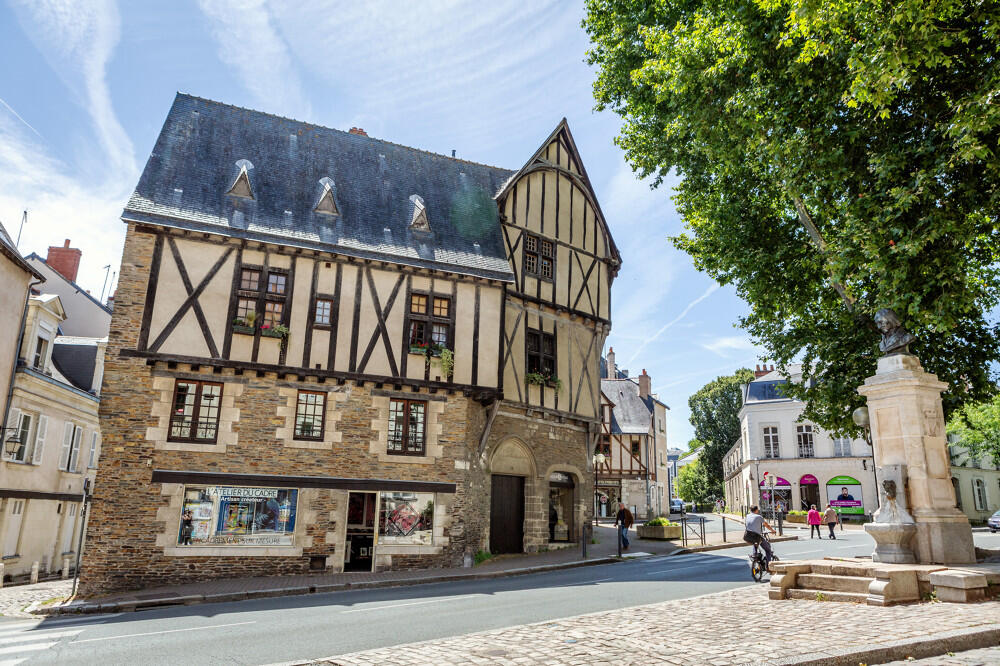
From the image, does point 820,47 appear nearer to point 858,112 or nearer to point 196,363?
point 858,112

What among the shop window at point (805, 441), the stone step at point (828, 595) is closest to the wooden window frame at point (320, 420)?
the stone step at point (828, 595)

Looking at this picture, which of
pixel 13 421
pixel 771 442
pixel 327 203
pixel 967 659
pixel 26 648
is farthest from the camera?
pixel 771 442

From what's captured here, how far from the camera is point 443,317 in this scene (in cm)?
1705

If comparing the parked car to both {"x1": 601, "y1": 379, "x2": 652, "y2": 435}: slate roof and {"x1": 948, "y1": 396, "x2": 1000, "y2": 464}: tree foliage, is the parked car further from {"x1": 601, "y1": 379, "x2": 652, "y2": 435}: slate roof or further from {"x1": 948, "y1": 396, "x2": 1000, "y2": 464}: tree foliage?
{"x1": 601, "y1": 379, "x2": 652, "y2": 435}: slate roof

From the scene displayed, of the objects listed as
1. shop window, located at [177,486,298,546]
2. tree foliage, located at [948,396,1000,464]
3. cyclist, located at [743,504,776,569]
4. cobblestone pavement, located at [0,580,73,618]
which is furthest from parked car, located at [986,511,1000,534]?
cobblestone pavement, located at [0,580,73,618]

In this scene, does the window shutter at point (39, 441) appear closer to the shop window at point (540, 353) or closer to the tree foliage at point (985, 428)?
the shop window at point (540, 353)

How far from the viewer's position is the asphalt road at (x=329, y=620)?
701 cm

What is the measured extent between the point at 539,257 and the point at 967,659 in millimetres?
15620

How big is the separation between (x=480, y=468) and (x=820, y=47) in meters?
12.2

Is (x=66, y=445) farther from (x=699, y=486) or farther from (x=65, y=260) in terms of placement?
(x=699, y=486)

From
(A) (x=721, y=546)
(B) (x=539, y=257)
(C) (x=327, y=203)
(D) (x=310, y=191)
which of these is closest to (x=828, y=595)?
(A) (x=721, y=546)

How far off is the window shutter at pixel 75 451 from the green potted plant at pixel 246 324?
34.6 feet

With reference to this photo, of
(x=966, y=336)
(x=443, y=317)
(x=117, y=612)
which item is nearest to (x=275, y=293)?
(x=443, y=317)

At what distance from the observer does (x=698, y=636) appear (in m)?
6.61
